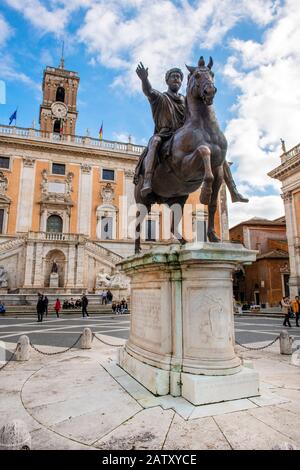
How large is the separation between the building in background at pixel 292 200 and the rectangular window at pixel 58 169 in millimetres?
22276

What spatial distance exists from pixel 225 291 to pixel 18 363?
467cm

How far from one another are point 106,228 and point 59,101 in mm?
22758

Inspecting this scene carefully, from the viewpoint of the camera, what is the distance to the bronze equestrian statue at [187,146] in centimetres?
392

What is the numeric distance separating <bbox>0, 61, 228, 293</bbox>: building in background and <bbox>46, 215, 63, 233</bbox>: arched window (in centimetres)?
10

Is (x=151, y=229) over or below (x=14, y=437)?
over

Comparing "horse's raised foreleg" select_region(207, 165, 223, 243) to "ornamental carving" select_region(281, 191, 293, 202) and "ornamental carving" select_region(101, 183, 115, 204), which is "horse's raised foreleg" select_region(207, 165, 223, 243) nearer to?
"ornamental carving" select_region(281, 191, 293, 202)

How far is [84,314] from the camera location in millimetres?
18094

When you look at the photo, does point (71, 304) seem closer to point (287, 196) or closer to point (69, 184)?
point (69, 184)

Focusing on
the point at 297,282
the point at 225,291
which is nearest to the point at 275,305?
the point at 297,282

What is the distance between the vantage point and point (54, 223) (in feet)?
100

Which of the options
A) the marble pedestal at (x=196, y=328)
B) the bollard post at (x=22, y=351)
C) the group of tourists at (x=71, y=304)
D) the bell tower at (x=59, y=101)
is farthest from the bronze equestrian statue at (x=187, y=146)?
the bell tower at (x=59, y=101)

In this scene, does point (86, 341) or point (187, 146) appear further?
point (86, 341)

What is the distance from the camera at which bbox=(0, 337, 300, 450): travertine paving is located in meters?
2.44

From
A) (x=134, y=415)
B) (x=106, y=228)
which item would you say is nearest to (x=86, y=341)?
(x=134, y=415)
